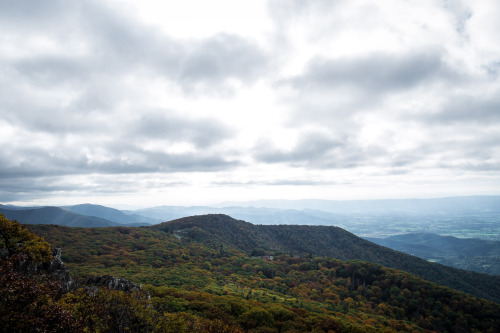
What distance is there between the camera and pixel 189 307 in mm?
39219

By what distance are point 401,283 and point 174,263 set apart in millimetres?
87354

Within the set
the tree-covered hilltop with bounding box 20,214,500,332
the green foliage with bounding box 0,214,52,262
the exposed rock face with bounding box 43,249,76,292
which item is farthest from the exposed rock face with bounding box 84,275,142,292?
the green foliage with bounding box 0,214,52,262

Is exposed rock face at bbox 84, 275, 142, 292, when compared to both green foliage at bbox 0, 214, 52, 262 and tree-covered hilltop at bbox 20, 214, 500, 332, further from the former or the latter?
green foliage at bbox 0, 214, 52, 262

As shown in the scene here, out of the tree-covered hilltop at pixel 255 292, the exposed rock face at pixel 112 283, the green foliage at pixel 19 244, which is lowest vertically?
the tree-covered hilltop at pixel 255 292

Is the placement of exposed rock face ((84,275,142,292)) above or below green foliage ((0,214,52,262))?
below

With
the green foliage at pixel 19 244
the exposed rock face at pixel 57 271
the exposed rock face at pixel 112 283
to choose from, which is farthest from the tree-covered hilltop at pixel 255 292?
the green foliage at pixel 19 244

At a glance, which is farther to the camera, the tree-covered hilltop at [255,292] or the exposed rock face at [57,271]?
the tree-covered hilltop at [255,292]

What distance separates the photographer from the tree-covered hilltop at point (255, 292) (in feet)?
122

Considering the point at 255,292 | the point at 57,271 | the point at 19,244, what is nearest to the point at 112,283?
the point at 57,271

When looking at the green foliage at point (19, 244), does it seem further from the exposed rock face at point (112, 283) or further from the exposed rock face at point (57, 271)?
the exposed rock face at point (112, 283)

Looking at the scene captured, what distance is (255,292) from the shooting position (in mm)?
67125

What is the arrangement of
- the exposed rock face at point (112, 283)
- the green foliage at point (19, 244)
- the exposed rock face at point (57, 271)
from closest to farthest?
the green foliage at point (19, 244) < the exposed rock face at point (57, 271) < the exposed rock face at point (112, 283)

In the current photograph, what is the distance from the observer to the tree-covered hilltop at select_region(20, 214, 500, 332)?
3706 cm

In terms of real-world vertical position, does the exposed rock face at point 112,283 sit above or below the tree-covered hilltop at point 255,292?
above
